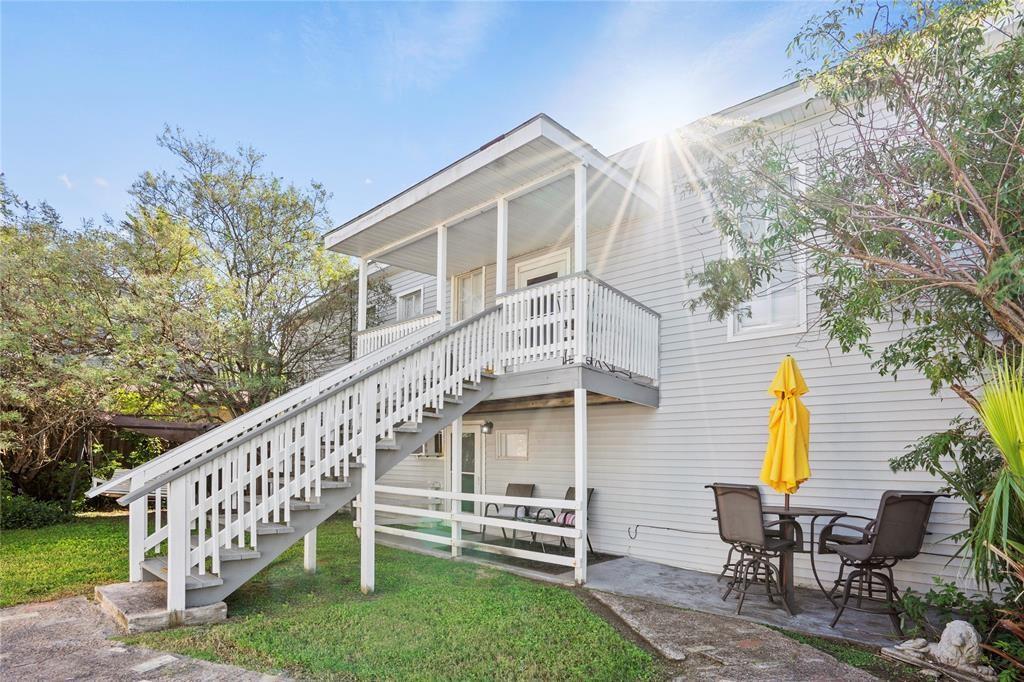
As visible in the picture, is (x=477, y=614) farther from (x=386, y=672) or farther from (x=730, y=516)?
(x=730, y=516)

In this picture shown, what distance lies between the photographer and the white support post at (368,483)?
221 inches

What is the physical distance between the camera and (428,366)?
6445mm

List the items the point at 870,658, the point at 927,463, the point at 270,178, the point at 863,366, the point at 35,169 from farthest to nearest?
the point at 270,178 → the point at 35,169 → the point at 863,366 → the point at 927,463 → the point at 870,658

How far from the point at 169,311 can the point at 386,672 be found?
7.99 meters

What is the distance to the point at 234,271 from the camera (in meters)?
11.1

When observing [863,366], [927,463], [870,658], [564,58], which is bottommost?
[870,658]

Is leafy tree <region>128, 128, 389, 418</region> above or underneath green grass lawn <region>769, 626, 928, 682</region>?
above

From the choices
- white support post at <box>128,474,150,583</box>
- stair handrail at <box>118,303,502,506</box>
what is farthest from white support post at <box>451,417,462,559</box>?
white support post at <box>128,474,150,583</box>

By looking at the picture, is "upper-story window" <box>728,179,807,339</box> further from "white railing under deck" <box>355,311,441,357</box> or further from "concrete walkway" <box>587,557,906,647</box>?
"white railing under deck" <box>355,311,441,357</box>

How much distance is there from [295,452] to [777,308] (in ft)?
17.8

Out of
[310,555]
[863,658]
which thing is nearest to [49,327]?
[310,555]

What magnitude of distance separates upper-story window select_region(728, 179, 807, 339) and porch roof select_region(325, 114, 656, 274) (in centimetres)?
180

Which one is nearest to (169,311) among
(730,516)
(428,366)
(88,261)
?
(88,261)

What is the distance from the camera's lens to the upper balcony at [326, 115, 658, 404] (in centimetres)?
652
